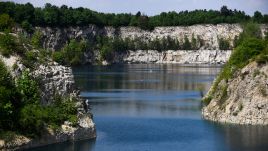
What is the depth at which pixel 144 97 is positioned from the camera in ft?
393

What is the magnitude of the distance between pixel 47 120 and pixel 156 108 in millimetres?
35689

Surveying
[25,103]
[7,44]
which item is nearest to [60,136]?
[25,103]

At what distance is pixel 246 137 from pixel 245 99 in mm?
10730

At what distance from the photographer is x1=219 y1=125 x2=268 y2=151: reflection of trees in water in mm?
69625

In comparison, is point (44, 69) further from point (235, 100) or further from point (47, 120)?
point (235, 100)

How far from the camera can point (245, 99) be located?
84.9m

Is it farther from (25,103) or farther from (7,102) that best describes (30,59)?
(7,102)

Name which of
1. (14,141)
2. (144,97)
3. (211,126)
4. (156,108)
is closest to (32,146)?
(14,141)

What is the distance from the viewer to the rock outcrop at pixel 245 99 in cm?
8344

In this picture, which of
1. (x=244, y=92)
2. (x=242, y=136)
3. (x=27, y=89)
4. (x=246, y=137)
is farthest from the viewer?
(x=244, y=92)

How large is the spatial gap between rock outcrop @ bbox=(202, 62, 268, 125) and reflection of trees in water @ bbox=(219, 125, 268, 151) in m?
2.21

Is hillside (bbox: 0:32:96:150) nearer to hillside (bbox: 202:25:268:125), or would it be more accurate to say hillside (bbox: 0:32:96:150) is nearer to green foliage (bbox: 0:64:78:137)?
green foliage (bbox: 0:64:78:137)

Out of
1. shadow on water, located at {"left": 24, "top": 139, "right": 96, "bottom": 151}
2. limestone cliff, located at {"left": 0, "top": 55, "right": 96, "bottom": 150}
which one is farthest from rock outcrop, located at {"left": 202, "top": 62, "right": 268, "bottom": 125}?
shadow on water, located at {"left": 24, "top": 139, "right": 96, "bottom": 151}

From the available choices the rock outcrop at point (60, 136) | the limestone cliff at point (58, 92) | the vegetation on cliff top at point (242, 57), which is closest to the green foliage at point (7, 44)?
the limestone cliff at point (58, 92)
